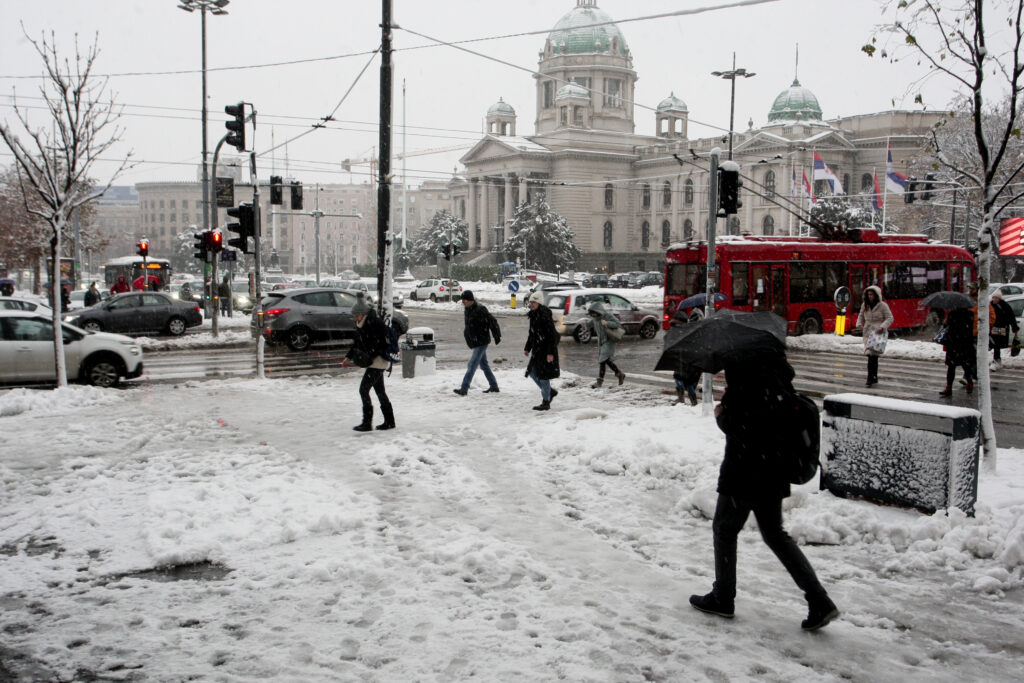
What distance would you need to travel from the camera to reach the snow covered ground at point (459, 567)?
14.6ft

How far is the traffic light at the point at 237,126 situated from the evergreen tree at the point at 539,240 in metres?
63.9

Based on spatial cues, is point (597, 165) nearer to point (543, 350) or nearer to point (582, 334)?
point (582, 334)

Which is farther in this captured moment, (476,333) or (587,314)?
(587,314)

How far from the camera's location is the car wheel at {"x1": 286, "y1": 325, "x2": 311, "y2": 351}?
70.4 ft

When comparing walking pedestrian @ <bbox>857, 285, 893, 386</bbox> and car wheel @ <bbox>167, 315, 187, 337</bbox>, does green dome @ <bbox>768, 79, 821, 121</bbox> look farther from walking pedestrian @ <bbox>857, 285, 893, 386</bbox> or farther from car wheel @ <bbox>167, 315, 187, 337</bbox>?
walking pedestrian @ <bbox>857, 285, 893, 386</bbox>

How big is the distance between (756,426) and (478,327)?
8.94 m

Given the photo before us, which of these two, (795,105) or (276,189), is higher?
(795,105)

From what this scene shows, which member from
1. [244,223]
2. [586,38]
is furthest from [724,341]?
[586,38]

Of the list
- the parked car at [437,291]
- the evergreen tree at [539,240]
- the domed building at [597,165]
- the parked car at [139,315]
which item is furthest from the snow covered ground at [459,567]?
the domed building at [597,165]

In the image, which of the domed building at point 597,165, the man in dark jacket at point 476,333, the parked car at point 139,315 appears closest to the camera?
the man in dark jacket at point 476,333

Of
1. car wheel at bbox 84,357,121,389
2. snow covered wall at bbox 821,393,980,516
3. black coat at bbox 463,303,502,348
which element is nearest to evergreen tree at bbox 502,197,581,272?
car wheel at bbox 84,357,121,389

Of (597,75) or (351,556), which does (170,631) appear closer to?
(351,556)

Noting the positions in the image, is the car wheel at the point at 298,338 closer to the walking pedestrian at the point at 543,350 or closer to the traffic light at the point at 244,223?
the traffic light at the point at 244,223

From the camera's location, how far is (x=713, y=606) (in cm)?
496
